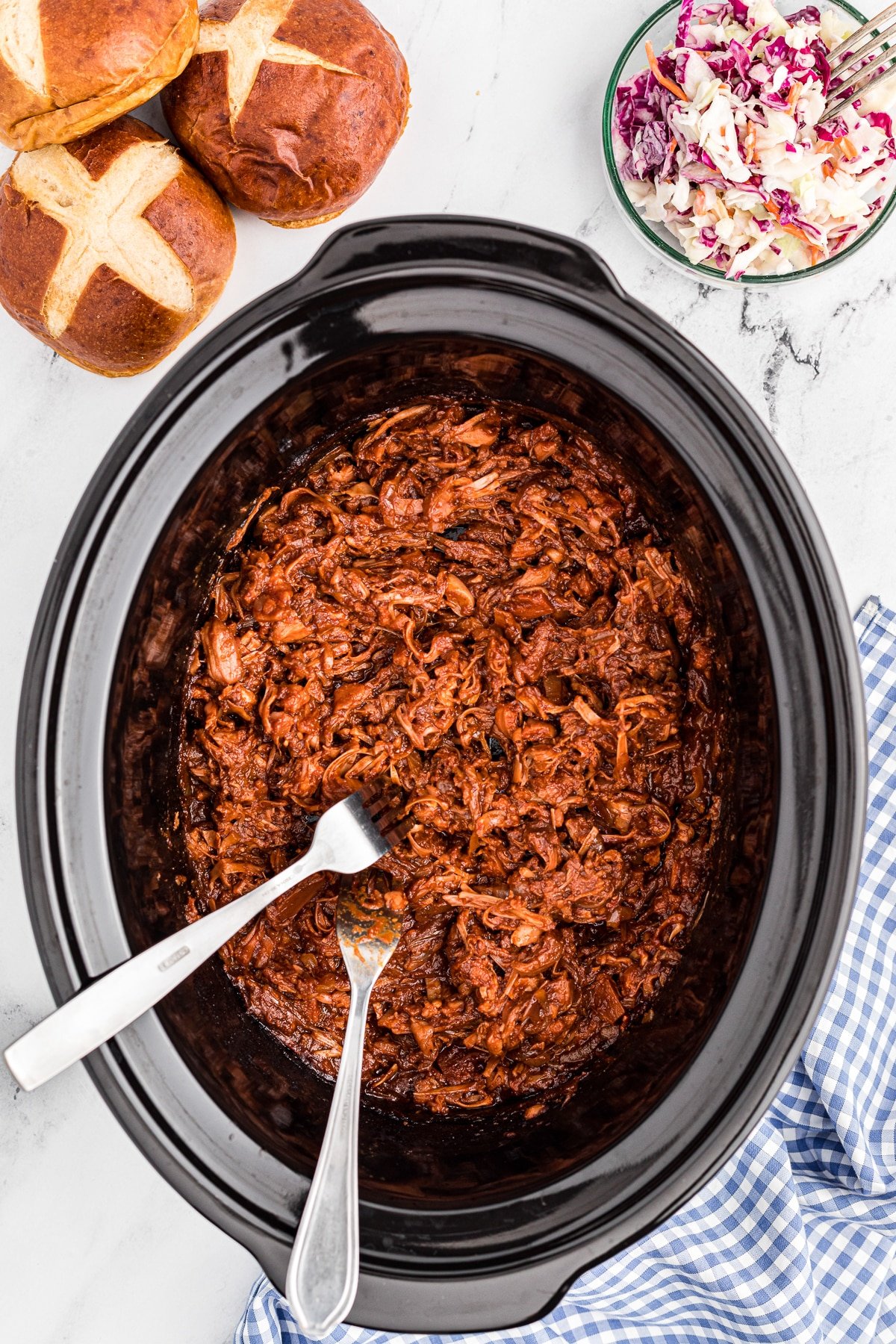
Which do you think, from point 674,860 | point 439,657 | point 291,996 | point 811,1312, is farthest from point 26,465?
point 811,1312

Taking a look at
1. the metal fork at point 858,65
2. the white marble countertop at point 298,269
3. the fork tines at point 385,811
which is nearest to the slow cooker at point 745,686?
the fork tines at point 385,811

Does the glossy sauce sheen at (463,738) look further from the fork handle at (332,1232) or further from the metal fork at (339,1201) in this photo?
the fork handle at (332,1232)

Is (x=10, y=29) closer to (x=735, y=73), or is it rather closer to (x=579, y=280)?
(x=579, y=280)

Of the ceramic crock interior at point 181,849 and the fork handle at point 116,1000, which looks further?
the ceramic crock interior at point 181,849

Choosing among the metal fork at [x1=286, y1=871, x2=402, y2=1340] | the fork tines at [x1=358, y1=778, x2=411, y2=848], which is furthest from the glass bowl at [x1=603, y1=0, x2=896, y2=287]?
the metal fork at [x1=286, y1=871, x2=402, y2=1340]

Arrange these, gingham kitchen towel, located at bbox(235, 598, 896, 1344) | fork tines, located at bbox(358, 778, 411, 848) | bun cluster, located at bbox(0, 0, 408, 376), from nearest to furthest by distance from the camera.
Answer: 1. bun cluster, located at bbox(0, 0, 408, 376)
2. fork tines, located at bbox(358, 778, 411, 848)
3. gingham kitchen towel, located at bbox(235, 598, 896, 1344)

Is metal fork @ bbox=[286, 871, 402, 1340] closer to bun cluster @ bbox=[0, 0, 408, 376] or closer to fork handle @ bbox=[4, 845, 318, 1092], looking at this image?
fork handle @ bbox=[4, 845, 318, 1092]

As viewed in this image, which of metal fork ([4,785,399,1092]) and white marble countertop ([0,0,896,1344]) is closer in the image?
metal fork ([4,785,399,1092])

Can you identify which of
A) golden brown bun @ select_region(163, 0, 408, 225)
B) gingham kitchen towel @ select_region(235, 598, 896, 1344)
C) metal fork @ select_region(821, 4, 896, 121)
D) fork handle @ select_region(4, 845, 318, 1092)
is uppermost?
golden brown bun @ select_region(163, 0, 408, 225)

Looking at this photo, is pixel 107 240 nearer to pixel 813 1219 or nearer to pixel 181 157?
pixel 181 157
